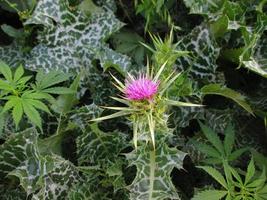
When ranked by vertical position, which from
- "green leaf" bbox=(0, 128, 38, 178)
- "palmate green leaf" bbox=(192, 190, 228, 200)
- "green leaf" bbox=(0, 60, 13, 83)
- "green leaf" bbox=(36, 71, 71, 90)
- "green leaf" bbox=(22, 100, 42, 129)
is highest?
"green leaf" bbox=(0, 60, 13, 83)

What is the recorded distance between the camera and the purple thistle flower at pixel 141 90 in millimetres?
1087

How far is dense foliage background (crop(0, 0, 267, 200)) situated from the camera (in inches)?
52.3

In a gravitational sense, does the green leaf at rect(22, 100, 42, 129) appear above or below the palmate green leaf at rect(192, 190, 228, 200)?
above

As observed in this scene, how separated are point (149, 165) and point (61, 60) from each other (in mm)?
490

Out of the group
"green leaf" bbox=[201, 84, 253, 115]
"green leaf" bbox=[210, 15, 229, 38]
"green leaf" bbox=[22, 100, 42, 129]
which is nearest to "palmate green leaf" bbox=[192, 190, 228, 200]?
"green leaf" bbox=[201, 84, 253, 115]

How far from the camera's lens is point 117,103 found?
160cm

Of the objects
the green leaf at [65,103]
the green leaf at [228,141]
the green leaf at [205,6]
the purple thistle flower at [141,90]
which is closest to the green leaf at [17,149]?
the green leaf at [65,103]

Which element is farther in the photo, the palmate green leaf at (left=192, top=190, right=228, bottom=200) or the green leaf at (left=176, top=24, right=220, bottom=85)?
the green leaf at (left=176, top=24, right=220, bottom=85)

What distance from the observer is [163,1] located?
1.54m

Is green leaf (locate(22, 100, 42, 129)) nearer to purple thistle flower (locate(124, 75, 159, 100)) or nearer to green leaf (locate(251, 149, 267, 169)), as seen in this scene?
purple thistle flower (locate(124, 75, 159, 100))

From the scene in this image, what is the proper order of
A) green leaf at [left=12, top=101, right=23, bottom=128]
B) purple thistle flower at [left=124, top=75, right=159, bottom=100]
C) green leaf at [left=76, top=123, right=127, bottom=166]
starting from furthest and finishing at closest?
green leaf at [left=76, top=123, right=127, bottom=166] < green leaf at [left=12, top=101, right=23, bottom=128] < purple thistle flower at [left=124, top=75, right=159, bottom=100]

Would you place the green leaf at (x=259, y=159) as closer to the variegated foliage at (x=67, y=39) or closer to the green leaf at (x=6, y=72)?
the variegated foliage at (x=67, y=39)

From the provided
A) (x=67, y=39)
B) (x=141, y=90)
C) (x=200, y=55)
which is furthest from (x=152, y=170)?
(x=67, y=39)

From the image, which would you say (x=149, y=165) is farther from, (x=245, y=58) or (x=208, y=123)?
(x=245, y=58)
